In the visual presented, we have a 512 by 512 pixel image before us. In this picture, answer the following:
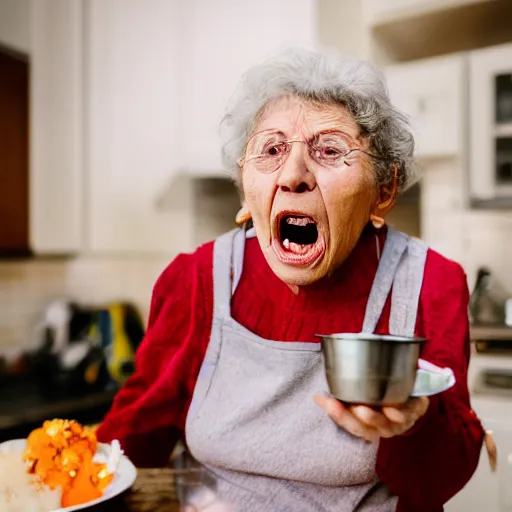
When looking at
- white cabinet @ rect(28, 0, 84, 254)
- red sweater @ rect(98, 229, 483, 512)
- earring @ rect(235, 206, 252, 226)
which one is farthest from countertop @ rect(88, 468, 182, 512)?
white cabinet @ rect(28, 0, 84, 254)

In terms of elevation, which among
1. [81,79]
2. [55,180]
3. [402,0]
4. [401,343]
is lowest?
[401,343]

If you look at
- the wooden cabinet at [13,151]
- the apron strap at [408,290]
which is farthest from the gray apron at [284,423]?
the wooden cabinet at [13,151]

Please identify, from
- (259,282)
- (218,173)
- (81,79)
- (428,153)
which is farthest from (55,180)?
(259,282)

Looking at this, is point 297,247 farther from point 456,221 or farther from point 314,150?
point 456,221

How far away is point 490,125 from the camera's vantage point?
1.30 meters

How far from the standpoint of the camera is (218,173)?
134 cm

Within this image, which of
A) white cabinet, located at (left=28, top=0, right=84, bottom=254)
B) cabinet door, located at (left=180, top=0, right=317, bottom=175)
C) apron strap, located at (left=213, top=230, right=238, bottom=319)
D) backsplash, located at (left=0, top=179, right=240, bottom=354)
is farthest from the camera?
backsplash, located at (left=0, top=179, right=240, bottom=354)

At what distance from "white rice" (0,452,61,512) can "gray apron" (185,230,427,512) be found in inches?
6.2

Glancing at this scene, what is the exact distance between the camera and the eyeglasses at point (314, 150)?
57 centimetres

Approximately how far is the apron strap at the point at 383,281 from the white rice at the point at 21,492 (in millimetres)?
341

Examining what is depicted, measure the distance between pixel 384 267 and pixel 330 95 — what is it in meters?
0.18

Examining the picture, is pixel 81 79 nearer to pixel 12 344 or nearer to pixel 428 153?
pixel 12 344

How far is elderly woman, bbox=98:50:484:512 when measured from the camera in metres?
0.57

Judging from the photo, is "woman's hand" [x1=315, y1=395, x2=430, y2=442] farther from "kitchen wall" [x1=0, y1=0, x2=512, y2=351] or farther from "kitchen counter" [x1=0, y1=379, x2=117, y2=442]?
"kitchen counter" [x1=0, y1=379, x2=117, y2=442]
